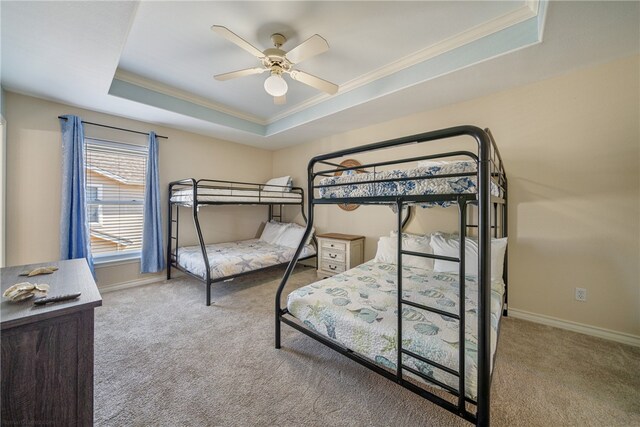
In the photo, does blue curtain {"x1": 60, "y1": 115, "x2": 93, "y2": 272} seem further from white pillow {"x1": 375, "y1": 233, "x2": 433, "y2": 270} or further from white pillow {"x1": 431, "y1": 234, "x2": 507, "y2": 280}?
white pillow {"x1": 431, "y1": 234, "x2": 507, "y2": 280}

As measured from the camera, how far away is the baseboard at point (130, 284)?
9.95 ft

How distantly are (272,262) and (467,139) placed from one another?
291cm

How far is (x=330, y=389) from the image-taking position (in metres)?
1.47

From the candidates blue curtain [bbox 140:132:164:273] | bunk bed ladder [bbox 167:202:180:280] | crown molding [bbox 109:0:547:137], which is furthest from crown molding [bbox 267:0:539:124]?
bunk bed ladder [bbox 167:202:180:280]

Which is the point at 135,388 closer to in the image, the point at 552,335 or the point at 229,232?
the point at 229,232

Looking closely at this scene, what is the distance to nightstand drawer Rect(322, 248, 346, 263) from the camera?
3.38 meters

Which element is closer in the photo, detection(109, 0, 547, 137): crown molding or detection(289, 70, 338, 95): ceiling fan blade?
detection(109, 0, 547, 137): crown molding

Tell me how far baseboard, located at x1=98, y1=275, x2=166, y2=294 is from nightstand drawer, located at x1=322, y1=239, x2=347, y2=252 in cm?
250

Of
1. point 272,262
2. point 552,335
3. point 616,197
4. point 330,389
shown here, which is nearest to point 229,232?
point 272,262

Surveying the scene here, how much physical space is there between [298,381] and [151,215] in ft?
10.2

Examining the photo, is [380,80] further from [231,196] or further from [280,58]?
[231,196]

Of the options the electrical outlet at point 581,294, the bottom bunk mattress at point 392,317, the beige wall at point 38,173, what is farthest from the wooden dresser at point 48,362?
the electrical outlet at point 581,294

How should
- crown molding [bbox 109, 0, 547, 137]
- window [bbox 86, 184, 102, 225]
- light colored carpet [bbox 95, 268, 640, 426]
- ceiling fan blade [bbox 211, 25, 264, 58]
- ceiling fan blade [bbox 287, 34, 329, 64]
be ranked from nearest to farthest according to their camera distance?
light colored carpet [bbox 95, 268, 640, 426] < ceiling fan blade [bbox 211, 25, 264, 58] < ceiling fan blade [bbox 287, 34, 329, 64] < crown molding [bbox 109, 0, 547, 137] < window [bbox 86, 184, 102, 225]

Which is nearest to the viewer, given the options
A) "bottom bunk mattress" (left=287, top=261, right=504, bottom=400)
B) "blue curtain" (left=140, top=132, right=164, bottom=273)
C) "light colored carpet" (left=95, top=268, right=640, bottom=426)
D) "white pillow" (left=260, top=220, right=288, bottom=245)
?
"bottom bunk mattress" (left=287, top=261, right=504, bottom=400)
